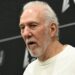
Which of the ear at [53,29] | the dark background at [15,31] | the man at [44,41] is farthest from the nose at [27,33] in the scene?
the dark background at [15,31]

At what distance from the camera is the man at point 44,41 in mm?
1294

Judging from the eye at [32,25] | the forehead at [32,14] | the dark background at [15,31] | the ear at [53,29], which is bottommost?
the dark background at [15,31]

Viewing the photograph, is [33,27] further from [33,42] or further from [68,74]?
[68,74]

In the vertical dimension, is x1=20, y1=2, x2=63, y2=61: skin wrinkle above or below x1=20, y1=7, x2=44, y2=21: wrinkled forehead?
below

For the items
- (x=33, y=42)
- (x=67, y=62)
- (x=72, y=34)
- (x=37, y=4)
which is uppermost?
(x=37, y=4)

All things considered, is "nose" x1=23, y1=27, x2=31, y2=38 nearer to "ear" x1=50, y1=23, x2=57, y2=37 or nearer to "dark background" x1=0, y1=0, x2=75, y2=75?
"ear" x1=50, y1=23, x2=57, y2=37

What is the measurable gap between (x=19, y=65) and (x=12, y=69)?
0.06 metres

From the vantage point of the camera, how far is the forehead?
1299 millimetres

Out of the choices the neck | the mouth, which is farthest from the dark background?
the mouth

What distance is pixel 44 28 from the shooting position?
134cm

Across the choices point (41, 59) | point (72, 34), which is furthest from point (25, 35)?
point (72, 34)

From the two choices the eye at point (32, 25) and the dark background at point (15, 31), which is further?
the dark background at point (15, 31)

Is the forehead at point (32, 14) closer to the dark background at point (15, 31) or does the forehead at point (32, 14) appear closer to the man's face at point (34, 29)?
the man's face at point (34, 29)

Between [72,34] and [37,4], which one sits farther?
[72,34]
